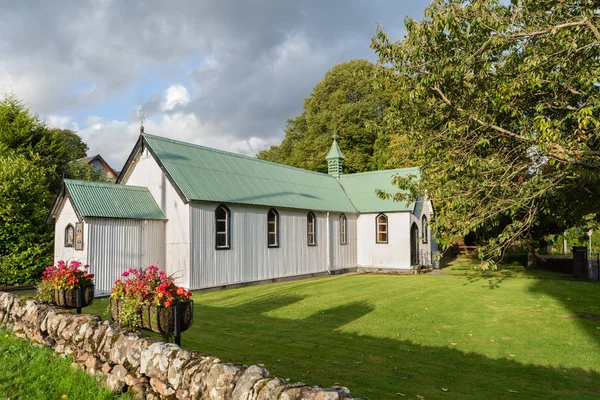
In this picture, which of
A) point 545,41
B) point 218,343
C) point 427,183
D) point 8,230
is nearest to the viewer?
point 218,343

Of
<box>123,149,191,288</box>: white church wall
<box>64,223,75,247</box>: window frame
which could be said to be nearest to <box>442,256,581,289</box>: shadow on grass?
<box>123,149,191,288</box>: white church wall

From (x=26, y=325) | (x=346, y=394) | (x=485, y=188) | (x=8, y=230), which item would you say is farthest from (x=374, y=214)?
(x=346, y=394)

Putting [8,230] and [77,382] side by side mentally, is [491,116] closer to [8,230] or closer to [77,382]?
[77,382]

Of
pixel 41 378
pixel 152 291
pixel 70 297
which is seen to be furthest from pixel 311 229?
pixel 41 378

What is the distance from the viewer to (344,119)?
4219 cm

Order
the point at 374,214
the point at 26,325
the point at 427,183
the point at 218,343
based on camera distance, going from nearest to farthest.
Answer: the point at 26,325, the point at 218,343, the point at 427,183, the point at 374,214

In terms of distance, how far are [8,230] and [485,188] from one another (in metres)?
19.6

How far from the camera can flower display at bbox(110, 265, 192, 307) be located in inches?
257

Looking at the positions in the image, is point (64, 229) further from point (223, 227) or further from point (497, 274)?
point (497, 274)

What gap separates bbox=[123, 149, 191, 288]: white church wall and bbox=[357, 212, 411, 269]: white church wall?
44.1 feet

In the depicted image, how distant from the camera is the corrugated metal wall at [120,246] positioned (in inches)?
602

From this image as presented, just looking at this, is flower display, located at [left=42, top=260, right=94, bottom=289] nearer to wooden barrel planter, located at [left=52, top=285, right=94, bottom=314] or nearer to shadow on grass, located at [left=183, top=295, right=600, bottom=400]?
wooden barrel planter, located at [left=52, top=285, right=94, bottom=314]

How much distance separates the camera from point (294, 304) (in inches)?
565

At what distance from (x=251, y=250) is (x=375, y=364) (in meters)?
12.1
